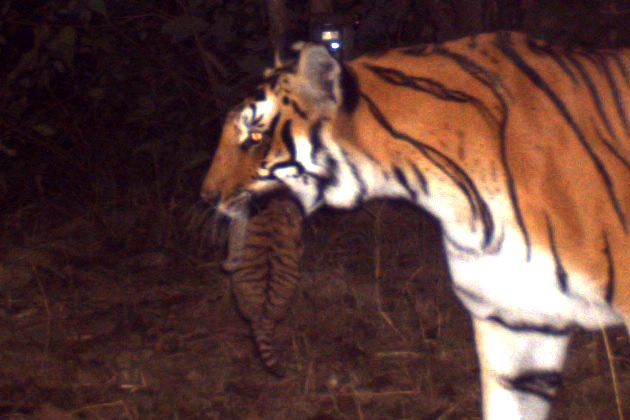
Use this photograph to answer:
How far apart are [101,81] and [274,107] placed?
7.61ft

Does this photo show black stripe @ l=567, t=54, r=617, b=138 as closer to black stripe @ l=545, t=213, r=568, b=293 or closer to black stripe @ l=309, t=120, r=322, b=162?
black stripe @ l=545, t=213, r=568, b=293

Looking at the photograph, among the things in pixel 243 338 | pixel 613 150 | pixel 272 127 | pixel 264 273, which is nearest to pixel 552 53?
pixel 613 150

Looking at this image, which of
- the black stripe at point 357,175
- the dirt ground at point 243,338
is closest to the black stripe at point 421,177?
the black stripe at point 357,175

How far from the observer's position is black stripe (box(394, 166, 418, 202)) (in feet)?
6.73

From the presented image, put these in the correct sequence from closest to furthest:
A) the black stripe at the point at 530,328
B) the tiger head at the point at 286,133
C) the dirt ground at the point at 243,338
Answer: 1. the tiger head at the point at 286,133
2. the black stripe at the point at 530,328
3. the dirt ground at the point at 243,338

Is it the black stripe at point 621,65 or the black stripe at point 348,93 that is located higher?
the black stripe at point 348,93

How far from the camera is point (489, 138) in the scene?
2012mm

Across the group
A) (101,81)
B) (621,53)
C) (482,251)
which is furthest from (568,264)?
(101,81)

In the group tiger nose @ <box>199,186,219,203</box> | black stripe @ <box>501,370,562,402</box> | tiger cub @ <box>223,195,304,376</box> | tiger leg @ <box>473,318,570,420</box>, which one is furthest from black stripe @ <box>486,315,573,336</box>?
tiger cub @ <box>223,195,304,376</box>

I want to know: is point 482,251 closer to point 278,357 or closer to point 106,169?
Result: point 278,357

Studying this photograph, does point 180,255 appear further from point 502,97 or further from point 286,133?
point 502,97

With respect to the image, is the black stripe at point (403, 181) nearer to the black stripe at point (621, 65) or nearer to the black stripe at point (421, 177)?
the black stripe at point (421, 177)

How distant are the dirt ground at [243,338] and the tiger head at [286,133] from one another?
0.92m

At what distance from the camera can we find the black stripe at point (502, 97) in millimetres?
1972
